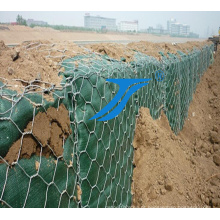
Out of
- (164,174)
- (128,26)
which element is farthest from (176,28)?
(164,174)

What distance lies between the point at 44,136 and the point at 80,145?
0.35m

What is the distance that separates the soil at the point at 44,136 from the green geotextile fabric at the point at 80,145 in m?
0.03

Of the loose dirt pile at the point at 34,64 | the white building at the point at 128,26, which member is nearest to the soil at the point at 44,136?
the loose dirt pile at the point at 34,64

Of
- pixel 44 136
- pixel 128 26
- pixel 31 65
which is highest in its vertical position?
pixel 128 26

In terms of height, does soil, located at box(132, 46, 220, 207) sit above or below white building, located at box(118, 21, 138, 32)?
below

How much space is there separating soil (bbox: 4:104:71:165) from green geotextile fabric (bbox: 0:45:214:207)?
0.09 feet

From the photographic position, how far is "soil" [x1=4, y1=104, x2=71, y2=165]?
1.16 m

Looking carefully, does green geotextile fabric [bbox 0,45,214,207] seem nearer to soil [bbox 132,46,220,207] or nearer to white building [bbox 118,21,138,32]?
soil [bbox 132,46,220,207]

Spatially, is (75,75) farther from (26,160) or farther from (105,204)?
(105,204)

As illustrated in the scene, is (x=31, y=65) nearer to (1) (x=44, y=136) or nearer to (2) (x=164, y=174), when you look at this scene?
(1) (x=44, y=136)

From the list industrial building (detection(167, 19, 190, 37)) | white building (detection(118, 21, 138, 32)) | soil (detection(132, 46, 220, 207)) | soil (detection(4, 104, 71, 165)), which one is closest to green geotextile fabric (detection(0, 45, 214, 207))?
soil (detection(4, 104, 71, 165))

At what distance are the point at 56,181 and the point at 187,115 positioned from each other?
15.1ft

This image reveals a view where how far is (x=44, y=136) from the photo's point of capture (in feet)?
4.29

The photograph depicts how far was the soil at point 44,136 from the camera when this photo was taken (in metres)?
1.16
